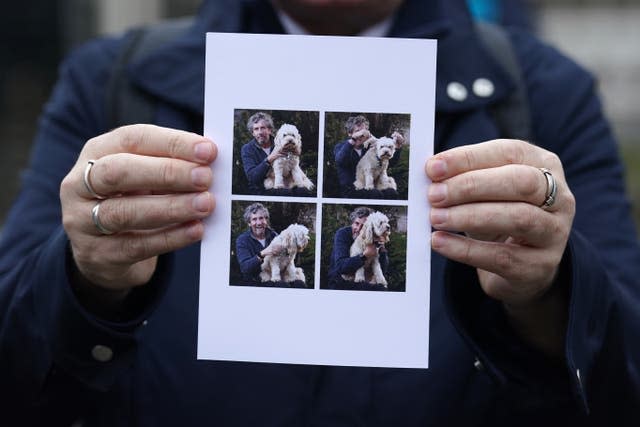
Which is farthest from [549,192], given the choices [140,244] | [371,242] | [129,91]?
[129,91]

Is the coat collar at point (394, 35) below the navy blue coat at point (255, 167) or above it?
above

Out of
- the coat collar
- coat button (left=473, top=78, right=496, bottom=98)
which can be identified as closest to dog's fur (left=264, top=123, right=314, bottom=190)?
the coat collar

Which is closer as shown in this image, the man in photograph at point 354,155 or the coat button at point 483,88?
the man in photograph at point 354,155

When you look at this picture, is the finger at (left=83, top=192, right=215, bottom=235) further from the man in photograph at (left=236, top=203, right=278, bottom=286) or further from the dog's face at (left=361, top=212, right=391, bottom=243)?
the dog's face at (left=361, top=212, right=391, bottom=243)

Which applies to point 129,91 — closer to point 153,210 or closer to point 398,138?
point 153,210

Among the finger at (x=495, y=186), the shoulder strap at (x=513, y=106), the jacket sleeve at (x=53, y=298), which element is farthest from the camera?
the shoulder strap at (x=513, y=106)

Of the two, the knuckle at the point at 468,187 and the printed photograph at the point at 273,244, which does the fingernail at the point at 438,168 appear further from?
the printed photograph at the point at 273,244

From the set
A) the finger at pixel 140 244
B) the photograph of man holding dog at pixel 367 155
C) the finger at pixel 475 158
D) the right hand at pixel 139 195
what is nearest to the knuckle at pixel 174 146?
the right hand at pixel 139 195

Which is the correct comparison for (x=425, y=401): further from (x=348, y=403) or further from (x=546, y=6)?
(x=546, y=6)
